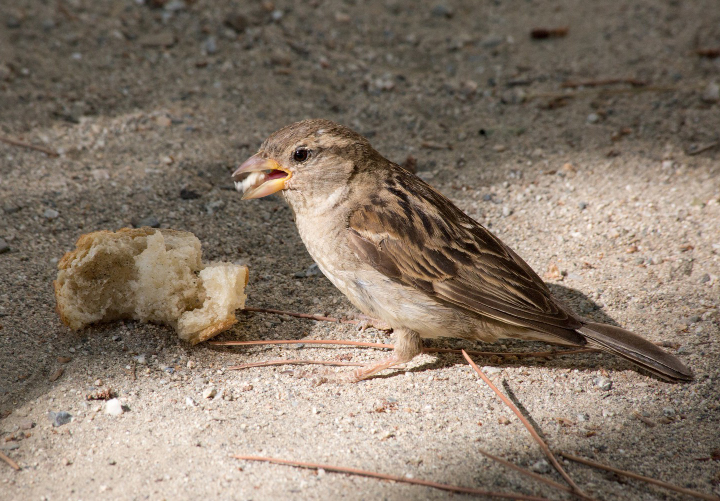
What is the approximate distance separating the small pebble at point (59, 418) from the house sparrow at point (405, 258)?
1415 millimetres

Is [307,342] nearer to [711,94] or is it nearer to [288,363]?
[288,363]

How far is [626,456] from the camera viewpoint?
3.07 metres

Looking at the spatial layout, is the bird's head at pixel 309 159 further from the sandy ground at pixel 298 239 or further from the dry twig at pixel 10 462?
the dry twig at pixel 10 462

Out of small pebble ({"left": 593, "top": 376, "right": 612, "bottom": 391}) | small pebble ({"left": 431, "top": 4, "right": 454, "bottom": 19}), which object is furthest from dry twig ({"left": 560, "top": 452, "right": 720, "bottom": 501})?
small pebble ({"left": 431, "top": 4, "right": 454, "bottom": 19})

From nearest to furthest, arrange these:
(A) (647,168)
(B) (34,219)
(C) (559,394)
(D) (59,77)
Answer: (C) (559,394), (B) (34,219), (A) (647,168), (D) (59,77)

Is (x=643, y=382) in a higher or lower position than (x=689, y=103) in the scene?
lower

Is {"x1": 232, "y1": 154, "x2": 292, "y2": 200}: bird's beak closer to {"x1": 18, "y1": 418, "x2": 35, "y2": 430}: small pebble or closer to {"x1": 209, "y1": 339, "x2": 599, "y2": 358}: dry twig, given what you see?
{"x1": 209, "y1": 339, "x2": 599, "y2": 358}: dry twig

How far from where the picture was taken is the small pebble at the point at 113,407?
313 cm

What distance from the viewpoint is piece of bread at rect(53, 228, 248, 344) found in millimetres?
3488

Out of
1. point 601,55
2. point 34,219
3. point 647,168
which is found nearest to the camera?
point 34,219

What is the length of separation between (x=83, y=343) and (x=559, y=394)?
2.41m

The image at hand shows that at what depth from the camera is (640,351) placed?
345 centimetres

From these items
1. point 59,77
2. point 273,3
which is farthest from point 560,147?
point 59,77

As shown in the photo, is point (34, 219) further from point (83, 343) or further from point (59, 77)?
point (59, 77)
